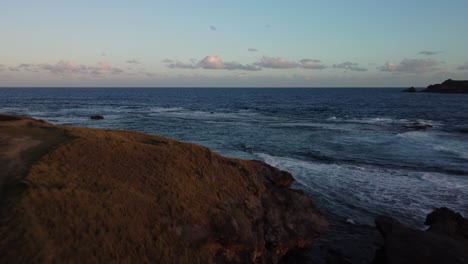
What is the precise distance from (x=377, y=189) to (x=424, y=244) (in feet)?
34.3

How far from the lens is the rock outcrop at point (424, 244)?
1234 cm

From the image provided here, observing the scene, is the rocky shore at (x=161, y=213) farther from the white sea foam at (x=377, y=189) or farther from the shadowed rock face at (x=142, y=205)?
the white sea foam at (x=377, y=189)

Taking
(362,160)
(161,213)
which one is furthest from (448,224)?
(362,160)

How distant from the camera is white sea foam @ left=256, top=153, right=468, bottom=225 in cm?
1983

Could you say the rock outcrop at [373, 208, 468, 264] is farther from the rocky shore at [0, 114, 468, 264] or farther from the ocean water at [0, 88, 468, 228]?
the ocean water at [0, 88, 468, 228]

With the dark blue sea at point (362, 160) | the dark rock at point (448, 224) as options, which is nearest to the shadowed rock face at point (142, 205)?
the dark rock at point (448, 224)

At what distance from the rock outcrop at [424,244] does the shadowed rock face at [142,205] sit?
348cm

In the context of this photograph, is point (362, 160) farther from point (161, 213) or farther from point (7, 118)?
point (7, 118)

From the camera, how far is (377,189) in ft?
76.0

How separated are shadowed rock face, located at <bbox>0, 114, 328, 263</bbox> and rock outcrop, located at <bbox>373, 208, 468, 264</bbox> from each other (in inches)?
137

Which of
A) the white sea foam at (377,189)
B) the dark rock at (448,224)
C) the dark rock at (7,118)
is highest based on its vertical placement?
the dark rock at (7,118)

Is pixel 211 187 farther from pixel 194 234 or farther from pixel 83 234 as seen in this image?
pixel 83 234

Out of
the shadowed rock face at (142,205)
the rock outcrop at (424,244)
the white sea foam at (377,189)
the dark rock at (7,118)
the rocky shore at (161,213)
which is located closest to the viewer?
the shadowed rock face at (142,205)

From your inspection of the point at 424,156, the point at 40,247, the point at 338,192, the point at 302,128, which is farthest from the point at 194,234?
the point at 302,128
